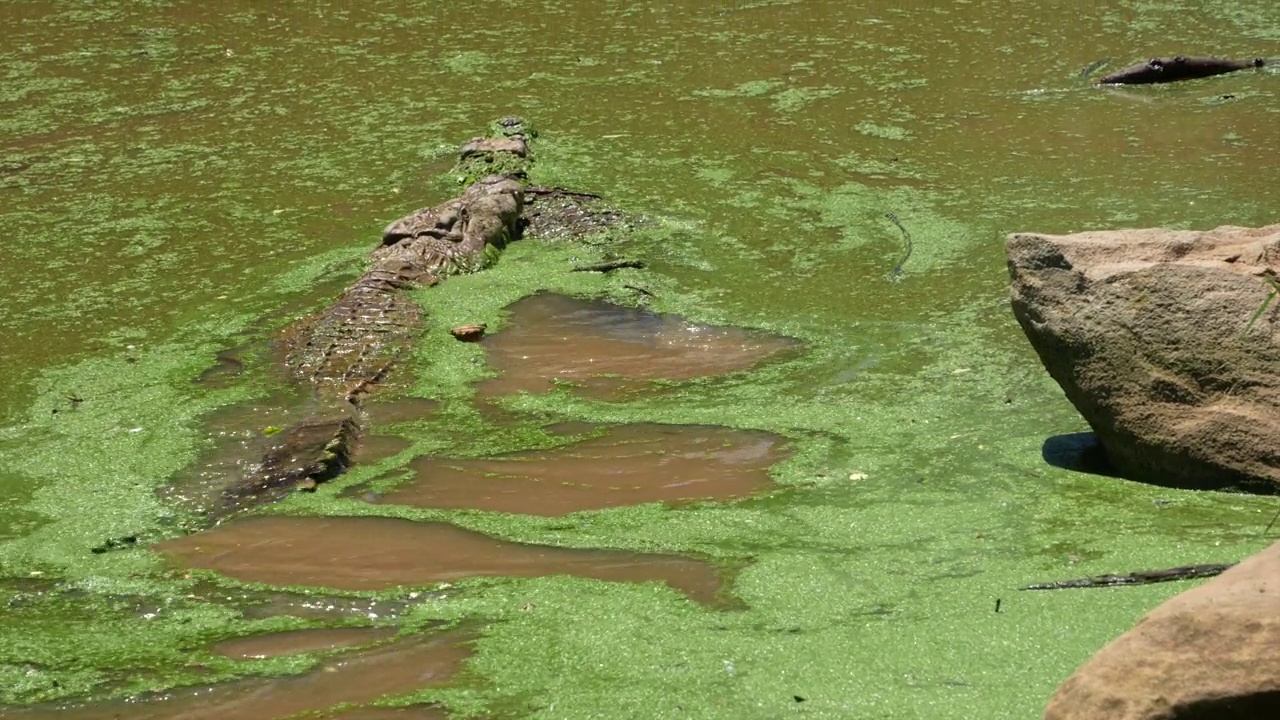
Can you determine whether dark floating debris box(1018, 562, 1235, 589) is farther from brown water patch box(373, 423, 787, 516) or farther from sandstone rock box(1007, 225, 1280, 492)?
brown water patch box(373, 423, 787, 516)

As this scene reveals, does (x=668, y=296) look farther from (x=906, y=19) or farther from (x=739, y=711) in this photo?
(x=906, y=19)

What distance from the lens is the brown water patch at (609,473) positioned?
3.78m

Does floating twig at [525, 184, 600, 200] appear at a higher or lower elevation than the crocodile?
lower

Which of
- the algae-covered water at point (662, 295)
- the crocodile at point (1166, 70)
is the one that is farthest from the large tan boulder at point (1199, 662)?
the crocodile at point (1166, 70)

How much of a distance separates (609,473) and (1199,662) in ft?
7.14

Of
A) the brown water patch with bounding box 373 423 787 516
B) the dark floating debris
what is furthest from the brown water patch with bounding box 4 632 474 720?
the dark floating debris

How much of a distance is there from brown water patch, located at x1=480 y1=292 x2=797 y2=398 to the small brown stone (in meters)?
0.04

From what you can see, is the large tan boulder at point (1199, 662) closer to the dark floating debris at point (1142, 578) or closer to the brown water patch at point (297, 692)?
the dark floating debris at point (1142, 578)

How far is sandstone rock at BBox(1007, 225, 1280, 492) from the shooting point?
130 inches

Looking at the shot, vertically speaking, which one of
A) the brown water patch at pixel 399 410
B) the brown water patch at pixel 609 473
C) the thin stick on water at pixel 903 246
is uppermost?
the thin stick on water at pixel 903 246

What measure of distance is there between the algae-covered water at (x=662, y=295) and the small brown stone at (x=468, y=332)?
0.52 feet

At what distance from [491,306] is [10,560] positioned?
7.09ft

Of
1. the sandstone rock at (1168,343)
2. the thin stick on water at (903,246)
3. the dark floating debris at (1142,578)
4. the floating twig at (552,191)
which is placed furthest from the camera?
the floating twig at (552,191)

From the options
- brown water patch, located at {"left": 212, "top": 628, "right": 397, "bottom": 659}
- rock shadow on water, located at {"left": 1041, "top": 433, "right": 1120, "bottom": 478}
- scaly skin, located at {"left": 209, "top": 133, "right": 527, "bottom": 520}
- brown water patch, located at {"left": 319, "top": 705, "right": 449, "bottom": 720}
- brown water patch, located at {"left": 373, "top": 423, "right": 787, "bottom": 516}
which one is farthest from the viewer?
scaly skin, located at {"left": 209, "top": 133, "right": 527, "bottom": 520}
